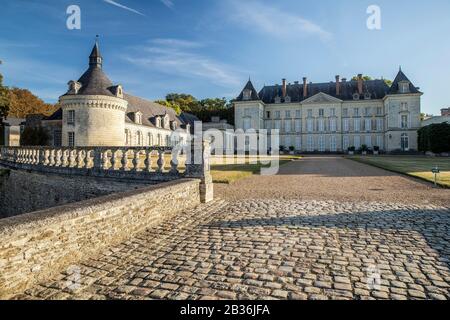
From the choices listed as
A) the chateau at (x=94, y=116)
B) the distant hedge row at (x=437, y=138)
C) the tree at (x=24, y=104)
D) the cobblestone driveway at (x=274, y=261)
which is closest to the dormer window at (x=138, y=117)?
the chateau at (x=94, y=116)

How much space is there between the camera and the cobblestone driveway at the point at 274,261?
2.91 m

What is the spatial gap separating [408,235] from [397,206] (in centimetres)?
256

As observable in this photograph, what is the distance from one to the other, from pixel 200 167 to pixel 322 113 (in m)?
46.6

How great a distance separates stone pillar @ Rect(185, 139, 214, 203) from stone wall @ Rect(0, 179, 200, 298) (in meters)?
2.11

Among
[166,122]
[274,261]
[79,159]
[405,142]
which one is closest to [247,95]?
[166,122]

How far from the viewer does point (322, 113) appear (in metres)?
50.0

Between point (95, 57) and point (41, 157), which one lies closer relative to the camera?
point (41, 157)

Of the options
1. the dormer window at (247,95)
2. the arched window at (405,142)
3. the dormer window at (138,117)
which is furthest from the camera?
the dormer window at (247,95)

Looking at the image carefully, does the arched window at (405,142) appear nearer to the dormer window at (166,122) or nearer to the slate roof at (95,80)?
the dormer window at (166,122)

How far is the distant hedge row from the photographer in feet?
109

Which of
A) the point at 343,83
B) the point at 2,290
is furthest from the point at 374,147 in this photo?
the point at 2,290

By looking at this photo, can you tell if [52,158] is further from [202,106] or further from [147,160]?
[202,106]

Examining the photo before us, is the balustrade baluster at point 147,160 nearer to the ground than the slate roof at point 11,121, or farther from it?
nearer to the ground

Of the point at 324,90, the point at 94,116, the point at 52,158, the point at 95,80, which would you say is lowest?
the point at 52,158
